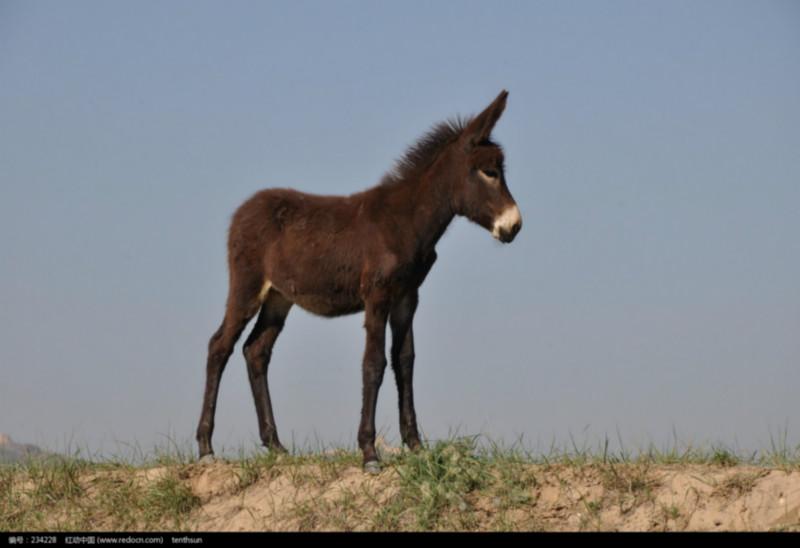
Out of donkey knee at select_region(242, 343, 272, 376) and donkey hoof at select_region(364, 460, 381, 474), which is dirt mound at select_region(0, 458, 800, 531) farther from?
donkey knee at select_region(242, 343, 272, 376)

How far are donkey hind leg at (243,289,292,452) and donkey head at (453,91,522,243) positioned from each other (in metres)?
→ 2.40

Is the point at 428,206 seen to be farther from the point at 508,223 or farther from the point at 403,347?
the point at 403,347

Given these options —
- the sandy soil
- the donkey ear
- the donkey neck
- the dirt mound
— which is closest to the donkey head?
the donkey ear

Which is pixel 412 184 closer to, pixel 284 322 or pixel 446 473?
pixel 284 322

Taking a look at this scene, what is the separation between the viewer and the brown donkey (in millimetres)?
11109

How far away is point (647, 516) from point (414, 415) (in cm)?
277

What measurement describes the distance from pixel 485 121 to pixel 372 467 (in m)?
3.63

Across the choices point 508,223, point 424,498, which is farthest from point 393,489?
point 508,223

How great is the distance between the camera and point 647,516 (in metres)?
9.48

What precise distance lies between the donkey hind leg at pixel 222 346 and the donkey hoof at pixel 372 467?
2312 mm

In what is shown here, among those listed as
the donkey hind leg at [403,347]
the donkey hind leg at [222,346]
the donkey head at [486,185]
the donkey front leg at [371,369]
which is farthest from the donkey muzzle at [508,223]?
the donkey hind leg at [222,346]

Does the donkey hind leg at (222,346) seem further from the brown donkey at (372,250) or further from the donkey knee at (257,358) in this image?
the donkey knee at (257,358)

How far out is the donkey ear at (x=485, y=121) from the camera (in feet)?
37.4
